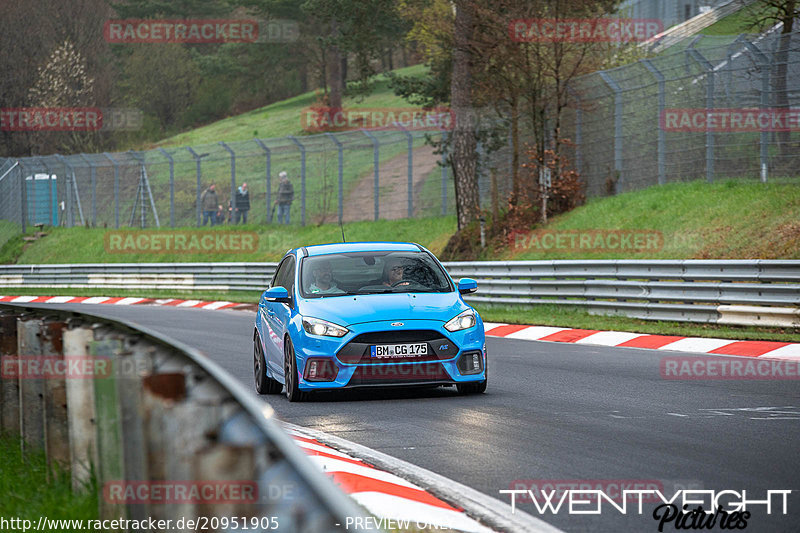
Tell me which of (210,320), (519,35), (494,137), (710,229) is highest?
(519,35)

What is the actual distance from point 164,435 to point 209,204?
4047 cm

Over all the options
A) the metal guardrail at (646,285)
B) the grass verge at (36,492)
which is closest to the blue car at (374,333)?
the grass verge at (36,492)

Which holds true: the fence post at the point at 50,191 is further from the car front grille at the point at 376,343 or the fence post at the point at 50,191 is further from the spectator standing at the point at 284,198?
the car front grille at the point at 376,343

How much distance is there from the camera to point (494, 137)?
32.4 metres

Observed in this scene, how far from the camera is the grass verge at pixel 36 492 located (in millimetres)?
5328

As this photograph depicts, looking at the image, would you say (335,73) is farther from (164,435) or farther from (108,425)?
(164,435)

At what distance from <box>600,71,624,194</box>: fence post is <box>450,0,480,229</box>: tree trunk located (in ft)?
13.1

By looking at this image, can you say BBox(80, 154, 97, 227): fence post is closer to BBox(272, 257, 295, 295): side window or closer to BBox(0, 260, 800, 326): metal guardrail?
BBox(0, 260, 800, 326): metal guardrail

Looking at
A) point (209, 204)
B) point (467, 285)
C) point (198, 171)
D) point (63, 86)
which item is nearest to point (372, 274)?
point (467, 285)

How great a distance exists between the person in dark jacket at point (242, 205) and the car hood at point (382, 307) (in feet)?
105

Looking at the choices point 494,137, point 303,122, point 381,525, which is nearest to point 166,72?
point 303,122

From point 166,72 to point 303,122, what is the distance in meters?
19.7

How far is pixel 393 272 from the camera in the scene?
38.4 feet

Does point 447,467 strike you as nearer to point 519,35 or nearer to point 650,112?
point 650,112
